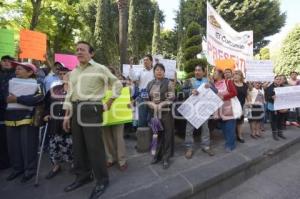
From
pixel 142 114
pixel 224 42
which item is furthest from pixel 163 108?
pixel 224 42

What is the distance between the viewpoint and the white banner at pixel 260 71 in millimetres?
8055

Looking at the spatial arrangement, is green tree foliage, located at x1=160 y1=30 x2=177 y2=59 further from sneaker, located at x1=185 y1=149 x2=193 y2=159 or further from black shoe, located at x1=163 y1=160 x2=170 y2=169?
black shoe, located at x1=163 y1=160 x2=170 y2=169

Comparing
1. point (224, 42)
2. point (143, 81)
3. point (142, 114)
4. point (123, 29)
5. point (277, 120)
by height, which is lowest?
point (277, 120)

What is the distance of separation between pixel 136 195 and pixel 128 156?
194 centimetres

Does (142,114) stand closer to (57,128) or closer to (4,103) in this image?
(57,128)

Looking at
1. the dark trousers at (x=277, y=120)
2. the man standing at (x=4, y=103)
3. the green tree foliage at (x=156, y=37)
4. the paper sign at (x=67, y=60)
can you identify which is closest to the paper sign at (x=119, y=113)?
the man standing at (x=4, y=103)

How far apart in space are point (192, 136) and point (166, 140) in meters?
0.91

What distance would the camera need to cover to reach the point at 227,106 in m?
6.59

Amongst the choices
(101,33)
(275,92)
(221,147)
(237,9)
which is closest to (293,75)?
(275,92)

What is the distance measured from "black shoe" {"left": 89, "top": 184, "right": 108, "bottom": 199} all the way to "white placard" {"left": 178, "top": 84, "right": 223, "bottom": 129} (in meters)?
2.36

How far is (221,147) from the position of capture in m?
6.81

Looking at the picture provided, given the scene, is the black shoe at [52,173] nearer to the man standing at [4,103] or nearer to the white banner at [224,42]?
the man standing at [4,103]

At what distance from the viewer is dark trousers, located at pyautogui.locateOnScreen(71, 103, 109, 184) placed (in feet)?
A: 14.0

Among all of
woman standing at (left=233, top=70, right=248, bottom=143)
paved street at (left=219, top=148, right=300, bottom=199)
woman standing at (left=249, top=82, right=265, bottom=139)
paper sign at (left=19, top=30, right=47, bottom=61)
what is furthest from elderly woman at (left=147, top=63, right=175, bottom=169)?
paper sign at (left=19, top=30, right=47, bottom=61)
